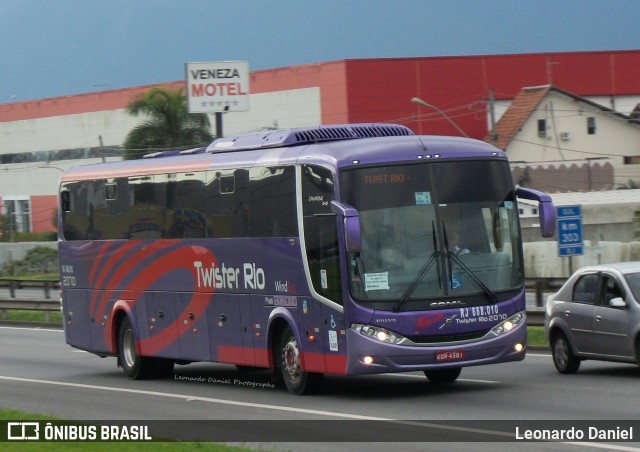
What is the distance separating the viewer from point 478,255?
15.0 metres

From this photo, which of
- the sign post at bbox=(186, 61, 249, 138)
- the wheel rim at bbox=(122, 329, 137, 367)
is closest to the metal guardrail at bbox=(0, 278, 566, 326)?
the wheel rim at bbox=(122, 329, 137, 367)

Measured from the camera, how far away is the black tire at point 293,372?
15.9 metres

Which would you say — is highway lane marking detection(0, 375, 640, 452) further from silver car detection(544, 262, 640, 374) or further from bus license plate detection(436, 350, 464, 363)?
silver car detection(544, 262, 640, 374)

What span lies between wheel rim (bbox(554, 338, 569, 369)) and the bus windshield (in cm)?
226

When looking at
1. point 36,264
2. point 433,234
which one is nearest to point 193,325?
point 433,234

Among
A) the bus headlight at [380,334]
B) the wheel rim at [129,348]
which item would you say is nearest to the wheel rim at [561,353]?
the bus headlight at [380,334]

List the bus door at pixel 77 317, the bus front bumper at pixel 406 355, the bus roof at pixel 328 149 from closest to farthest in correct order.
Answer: the bus front bumper at pixel 406 355 → the bus roof at pixel 328 149 → the bus door at pixel 77 317

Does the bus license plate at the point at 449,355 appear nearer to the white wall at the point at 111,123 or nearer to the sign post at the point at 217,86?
the sign post at the point at 217,86

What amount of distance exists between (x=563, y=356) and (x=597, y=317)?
3.47 ft

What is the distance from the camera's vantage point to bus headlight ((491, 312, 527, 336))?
15.0 meters

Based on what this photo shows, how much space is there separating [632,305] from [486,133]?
207 ft

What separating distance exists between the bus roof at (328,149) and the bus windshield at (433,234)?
0.63 ft

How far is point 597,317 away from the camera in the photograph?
16297 mm

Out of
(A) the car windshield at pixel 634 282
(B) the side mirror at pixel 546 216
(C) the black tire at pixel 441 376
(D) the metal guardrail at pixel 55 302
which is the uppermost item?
(B) the side mirror at pixel 546 216
